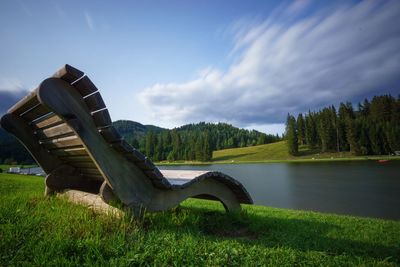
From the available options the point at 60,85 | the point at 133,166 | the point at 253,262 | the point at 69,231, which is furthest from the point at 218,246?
the point at 60,85

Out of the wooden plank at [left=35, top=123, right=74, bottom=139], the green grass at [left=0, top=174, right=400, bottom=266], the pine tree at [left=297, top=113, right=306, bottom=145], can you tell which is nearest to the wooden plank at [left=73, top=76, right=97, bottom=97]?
the wooden plank at [left=35, top=123, right=74, bottom=139]

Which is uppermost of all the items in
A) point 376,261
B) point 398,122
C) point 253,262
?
point 398,122

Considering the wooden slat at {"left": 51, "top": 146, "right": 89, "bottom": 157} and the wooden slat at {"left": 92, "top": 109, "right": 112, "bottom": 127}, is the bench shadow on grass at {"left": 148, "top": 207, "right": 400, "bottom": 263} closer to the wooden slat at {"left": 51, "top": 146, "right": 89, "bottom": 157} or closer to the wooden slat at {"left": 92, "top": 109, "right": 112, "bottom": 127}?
the wooden slat at {"left": 51, "top": 146, "right": 89, "bottom": 157}

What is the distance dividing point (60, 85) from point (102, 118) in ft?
1.83

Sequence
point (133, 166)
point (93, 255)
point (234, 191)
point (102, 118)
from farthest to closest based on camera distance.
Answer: point (234, 191), point (133, 166), point (102, 118), point (93, 255)

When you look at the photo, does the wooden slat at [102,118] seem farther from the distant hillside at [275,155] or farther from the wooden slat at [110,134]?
the distant hillside at [275,155]

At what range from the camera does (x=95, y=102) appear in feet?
9.79

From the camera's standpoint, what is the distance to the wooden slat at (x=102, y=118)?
9.93ft

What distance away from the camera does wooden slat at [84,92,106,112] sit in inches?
117

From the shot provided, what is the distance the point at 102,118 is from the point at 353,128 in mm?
98257

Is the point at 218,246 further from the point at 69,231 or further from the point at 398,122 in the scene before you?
the point at 398,122

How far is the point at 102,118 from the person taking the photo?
3035 mm

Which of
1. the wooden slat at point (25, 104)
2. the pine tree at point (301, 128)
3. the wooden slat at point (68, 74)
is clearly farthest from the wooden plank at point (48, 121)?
the pine tree at point (301, 128)

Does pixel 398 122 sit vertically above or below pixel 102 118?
above
